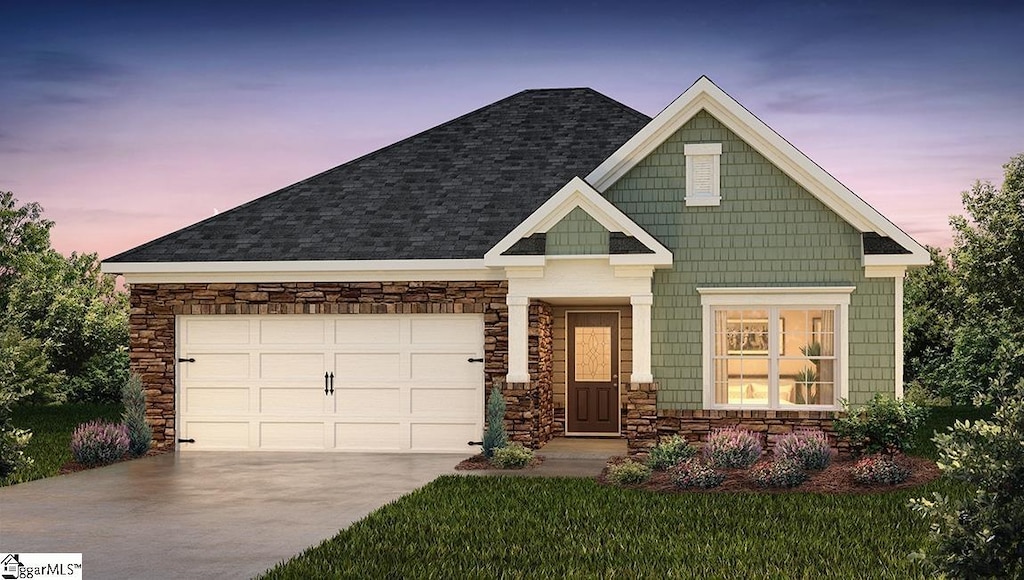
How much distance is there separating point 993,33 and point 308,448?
14513 millimetres

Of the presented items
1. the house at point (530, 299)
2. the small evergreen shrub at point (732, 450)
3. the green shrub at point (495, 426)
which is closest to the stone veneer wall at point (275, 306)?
the house at point (530, 299)

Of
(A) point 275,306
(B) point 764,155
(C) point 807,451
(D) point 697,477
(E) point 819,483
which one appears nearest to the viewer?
(D) point 697,477

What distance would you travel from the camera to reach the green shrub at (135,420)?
722 inches

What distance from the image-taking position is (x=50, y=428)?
24.4 metres

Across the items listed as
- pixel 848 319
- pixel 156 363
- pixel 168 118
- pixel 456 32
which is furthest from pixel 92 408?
pixel 848 319

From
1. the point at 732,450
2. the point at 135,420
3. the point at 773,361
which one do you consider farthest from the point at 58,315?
the point at 732,450

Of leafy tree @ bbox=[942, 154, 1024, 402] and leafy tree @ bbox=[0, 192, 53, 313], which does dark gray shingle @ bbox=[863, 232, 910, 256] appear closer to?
leafy tree @ bbox=[942, 154, 1024, 402]

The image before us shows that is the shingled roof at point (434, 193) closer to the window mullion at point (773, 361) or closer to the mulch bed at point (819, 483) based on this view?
the window mullion at point (773, 361)

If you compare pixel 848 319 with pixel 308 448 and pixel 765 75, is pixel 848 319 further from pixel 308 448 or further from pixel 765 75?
pixel 308 448

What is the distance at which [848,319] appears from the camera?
17.8 meters

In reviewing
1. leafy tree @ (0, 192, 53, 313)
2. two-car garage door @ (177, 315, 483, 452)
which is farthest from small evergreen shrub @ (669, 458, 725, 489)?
leafy tree @ (0, 192, 53, 313)

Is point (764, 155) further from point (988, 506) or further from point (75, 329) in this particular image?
point (75, 329)

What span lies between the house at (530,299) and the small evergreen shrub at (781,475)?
11.3ft

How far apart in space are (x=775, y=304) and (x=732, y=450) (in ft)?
11.5
